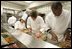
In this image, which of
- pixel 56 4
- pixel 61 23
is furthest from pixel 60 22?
pixel 56 4

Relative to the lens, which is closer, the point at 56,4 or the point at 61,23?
the point at 56,4

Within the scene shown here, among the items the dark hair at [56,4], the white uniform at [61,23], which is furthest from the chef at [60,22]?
the dark hair at [56,4]

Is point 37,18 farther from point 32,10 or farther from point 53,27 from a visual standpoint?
point 53,27

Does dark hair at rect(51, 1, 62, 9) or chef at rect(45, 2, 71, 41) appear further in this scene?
chef at rect(45, 2, 71, 41)

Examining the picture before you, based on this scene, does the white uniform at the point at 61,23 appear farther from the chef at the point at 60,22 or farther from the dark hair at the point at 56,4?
the dark hair at the point at 56,4

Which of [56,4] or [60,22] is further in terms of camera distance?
[60,22]

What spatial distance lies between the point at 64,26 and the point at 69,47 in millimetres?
840

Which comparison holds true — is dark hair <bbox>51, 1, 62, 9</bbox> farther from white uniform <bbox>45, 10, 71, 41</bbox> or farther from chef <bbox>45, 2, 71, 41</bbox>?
white uniform <bbox>45, 10, 71, 41</bbox>

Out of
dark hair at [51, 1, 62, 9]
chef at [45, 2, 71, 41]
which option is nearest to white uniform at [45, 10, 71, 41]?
chef at [45, 2, 71, 41]

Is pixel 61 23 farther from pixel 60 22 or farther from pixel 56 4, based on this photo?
pixel 56 4

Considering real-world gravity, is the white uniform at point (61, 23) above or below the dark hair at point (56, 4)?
below

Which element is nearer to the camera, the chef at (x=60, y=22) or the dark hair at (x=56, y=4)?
the dark hair at (x=56, y=4)

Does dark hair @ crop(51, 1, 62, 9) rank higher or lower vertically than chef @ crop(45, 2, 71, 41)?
higher

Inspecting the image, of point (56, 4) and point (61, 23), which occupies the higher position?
point (56, 4)
